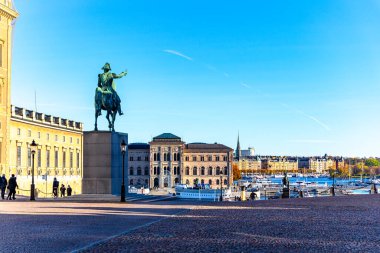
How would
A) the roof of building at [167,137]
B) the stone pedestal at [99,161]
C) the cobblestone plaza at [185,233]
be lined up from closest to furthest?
the cobblestone plaza at [185,233]
the stone pedestal at [99,161]
the roof of building at [167,137]

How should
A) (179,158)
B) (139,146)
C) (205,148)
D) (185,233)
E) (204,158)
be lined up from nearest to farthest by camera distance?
1. (185,233)
2. (179,158)
3. (204,158)
4. (205,148)
5. (139,146)

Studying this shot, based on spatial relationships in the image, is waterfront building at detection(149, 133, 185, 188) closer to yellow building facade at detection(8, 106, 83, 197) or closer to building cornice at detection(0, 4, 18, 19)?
yellow building facade at detection(8, 106, 83, 197)

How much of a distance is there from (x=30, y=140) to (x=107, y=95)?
5117 cm

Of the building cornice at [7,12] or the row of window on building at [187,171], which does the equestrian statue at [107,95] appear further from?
the row of window on building at [187,171]

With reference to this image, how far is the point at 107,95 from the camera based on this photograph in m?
35.6

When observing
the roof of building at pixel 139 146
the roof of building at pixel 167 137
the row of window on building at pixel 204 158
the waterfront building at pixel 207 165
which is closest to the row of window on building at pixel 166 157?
the waterfront building at pixel 207 165

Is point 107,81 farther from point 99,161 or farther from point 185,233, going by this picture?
point 185,233

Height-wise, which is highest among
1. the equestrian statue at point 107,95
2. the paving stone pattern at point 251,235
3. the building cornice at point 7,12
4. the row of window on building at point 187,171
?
the building cornice at point 7,12

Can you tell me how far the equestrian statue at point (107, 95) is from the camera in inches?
1401

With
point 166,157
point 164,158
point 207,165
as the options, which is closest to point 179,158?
point 166,157

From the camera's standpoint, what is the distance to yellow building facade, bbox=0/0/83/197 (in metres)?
69.4

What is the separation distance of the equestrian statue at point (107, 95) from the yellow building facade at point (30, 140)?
25666mm

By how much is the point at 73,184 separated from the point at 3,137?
92.4ft

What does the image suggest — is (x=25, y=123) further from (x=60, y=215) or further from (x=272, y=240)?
(x=272, y=240)
